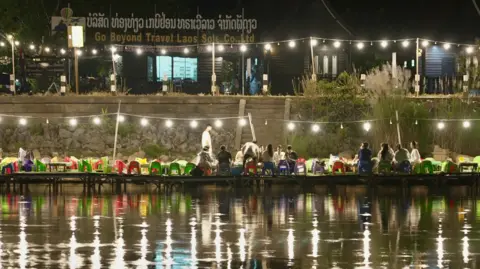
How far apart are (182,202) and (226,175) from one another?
4.12 m

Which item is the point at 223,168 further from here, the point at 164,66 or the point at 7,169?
the point at 164,66

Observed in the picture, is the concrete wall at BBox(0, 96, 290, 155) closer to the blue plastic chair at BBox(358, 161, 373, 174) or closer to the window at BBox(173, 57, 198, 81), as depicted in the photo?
the blue plastic chair at BBox(358, 161, 373, 174)

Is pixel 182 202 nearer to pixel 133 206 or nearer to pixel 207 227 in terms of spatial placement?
pixel 133 206

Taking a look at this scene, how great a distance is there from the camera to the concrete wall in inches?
1875

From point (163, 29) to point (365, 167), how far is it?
2264 cm

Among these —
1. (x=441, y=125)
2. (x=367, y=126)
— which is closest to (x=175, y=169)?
(x=367, y=126)

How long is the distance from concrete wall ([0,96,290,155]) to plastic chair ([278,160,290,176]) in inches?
385

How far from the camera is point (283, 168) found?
122 ft

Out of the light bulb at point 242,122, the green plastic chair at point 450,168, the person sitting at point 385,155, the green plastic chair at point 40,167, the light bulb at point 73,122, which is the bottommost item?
the green plastic chair at point 450,168

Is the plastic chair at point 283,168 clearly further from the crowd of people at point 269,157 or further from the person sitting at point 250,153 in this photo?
the person sitting at point 250,153

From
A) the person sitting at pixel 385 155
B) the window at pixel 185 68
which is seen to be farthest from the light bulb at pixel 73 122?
the window at pixel 185 68

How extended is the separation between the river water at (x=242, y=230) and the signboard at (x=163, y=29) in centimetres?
2233

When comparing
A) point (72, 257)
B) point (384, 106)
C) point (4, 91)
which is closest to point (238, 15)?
point (4, 91)

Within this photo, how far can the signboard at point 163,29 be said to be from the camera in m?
57.7
